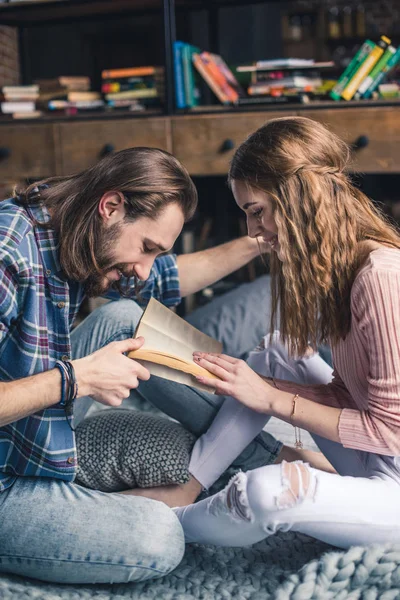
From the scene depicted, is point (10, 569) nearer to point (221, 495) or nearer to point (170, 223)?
point (221, 495)

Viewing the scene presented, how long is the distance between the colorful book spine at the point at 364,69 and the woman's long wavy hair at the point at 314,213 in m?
1.02

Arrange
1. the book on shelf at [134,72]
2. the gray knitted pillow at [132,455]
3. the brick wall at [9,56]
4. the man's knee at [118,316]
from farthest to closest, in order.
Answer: the brick wall at [9,56] < the book on shelf at [134,72] < the man's knee at [118,316] < the gray knitted pillow at [132,455]

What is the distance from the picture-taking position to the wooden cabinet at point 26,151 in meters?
2.30

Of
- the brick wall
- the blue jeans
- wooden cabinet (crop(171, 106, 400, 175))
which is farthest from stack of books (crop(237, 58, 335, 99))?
the blue jeans

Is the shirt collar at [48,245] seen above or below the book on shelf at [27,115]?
below

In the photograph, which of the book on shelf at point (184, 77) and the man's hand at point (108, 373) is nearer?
Answer: the man's hand at point (108, 373)

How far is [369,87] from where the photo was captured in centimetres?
210

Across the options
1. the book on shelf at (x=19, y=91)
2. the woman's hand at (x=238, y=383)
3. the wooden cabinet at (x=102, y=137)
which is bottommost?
the woman's hand at (x=238, y=383)

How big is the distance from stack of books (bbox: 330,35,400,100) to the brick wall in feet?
4.29

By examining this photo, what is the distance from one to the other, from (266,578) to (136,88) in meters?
1.67

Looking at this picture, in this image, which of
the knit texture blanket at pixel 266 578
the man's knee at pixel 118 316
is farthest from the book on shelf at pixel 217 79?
the knit texture blanket at pixel 266 578

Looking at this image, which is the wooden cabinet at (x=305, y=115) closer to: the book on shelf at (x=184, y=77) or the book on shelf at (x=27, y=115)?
the book on shelf at (x=184, y=77)

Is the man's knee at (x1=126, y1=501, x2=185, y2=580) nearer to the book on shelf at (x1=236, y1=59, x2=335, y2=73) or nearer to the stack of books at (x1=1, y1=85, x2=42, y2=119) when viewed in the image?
the book on shelf at (x1=236, y1=59, x2=335, y2=73)

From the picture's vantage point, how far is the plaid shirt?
110cm
